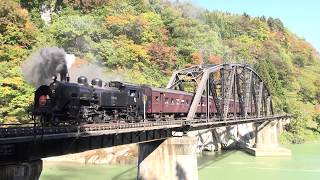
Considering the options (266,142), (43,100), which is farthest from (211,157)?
(43,100)

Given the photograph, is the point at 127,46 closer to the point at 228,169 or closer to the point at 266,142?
the point at 266,142

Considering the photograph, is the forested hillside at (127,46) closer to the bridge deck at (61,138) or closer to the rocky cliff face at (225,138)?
the rocky cliff face at (225,138)

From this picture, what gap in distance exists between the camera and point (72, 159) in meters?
56.8

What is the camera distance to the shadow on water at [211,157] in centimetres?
5971

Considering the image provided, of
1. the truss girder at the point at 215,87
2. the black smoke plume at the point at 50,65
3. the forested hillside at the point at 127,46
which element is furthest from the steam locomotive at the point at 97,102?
the forested hillside at the point at 127,46

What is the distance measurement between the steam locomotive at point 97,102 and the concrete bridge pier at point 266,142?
3263cm

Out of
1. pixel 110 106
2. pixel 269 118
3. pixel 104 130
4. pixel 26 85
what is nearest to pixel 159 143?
pixel 110 106

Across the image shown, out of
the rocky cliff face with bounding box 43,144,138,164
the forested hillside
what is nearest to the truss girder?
the rocky cliff face with bounding box 43,144,138,164

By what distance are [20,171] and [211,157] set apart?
49294 millimetres

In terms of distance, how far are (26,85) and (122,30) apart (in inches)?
1325

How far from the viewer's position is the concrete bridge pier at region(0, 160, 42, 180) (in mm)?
20672

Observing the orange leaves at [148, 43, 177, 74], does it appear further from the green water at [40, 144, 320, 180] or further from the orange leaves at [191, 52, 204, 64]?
the green water at [40, 144, 320, 180]

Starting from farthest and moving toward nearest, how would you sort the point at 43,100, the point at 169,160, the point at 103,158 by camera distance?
1. the point at 103,158
2. the point at 169,160
3. the point at 43,100

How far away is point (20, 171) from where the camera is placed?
21.2m
